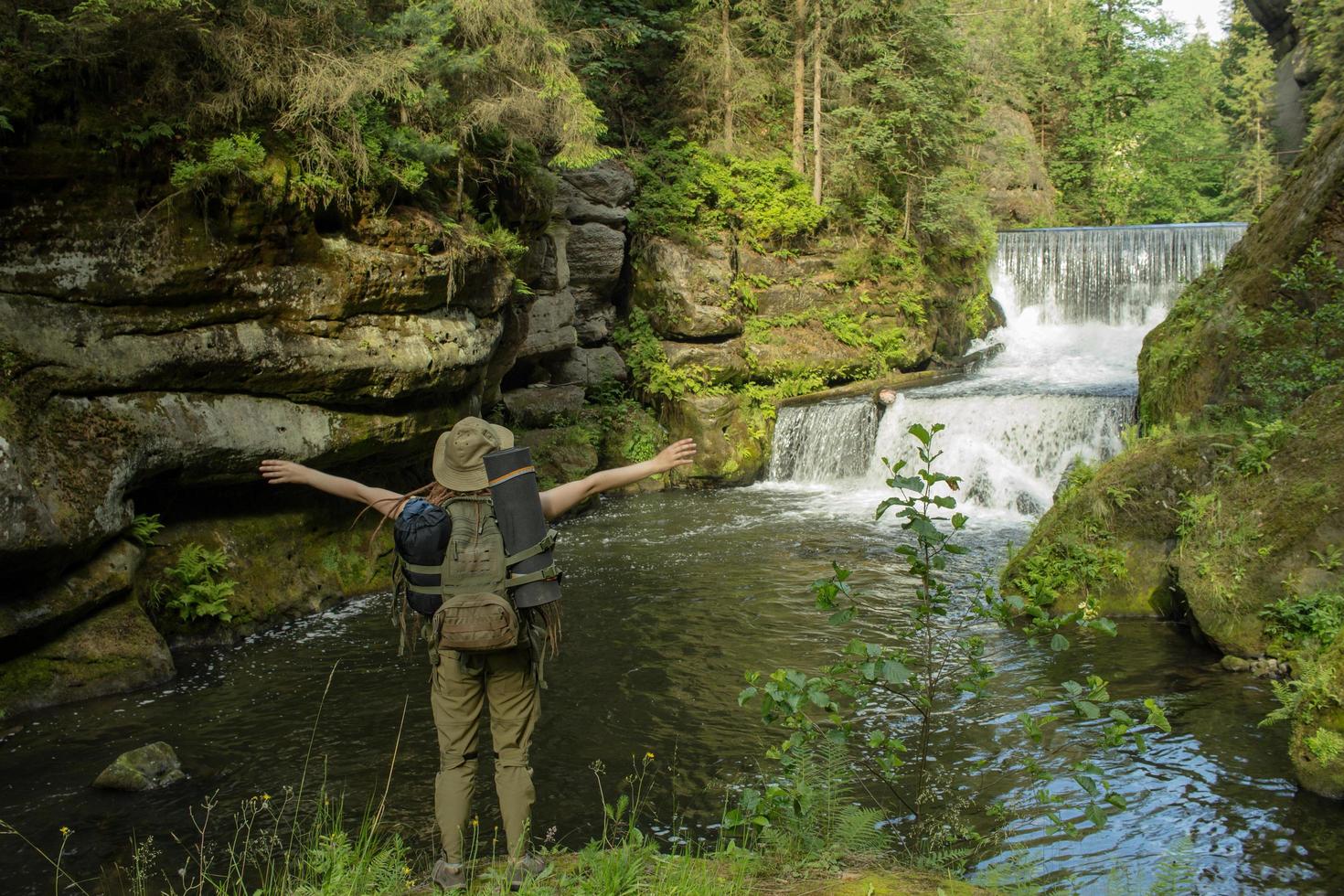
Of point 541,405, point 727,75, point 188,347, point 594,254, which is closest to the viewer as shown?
point 188,347

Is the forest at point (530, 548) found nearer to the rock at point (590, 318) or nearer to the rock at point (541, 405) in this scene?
the rock at point (541, 405)

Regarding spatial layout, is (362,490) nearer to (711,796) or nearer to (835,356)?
(711,796)

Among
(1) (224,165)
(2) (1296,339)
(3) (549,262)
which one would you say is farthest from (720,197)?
(1) (224,165)

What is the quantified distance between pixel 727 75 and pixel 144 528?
16966 millimetres

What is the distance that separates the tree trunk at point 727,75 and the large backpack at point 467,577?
63.9ft

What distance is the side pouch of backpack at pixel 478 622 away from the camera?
384 centimetres

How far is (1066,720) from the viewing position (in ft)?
22.1

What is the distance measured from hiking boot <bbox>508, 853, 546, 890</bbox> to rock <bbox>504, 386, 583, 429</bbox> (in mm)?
13601

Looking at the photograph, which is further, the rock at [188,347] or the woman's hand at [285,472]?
the rock at [188,347]

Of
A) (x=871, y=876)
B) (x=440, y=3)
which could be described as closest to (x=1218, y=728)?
(x=871, y=876)

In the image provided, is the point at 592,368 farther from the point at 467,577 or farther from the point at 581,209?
the point at 467,577

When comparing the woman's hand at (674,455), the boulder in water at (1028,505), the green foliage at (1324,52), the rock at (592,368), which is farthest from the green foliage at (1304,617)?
the green foliage at (1324,52)

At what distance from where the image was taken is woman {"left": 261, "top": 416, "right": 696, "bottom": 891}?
13.1 ft

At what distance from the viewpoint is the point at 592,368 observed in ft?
62.2
